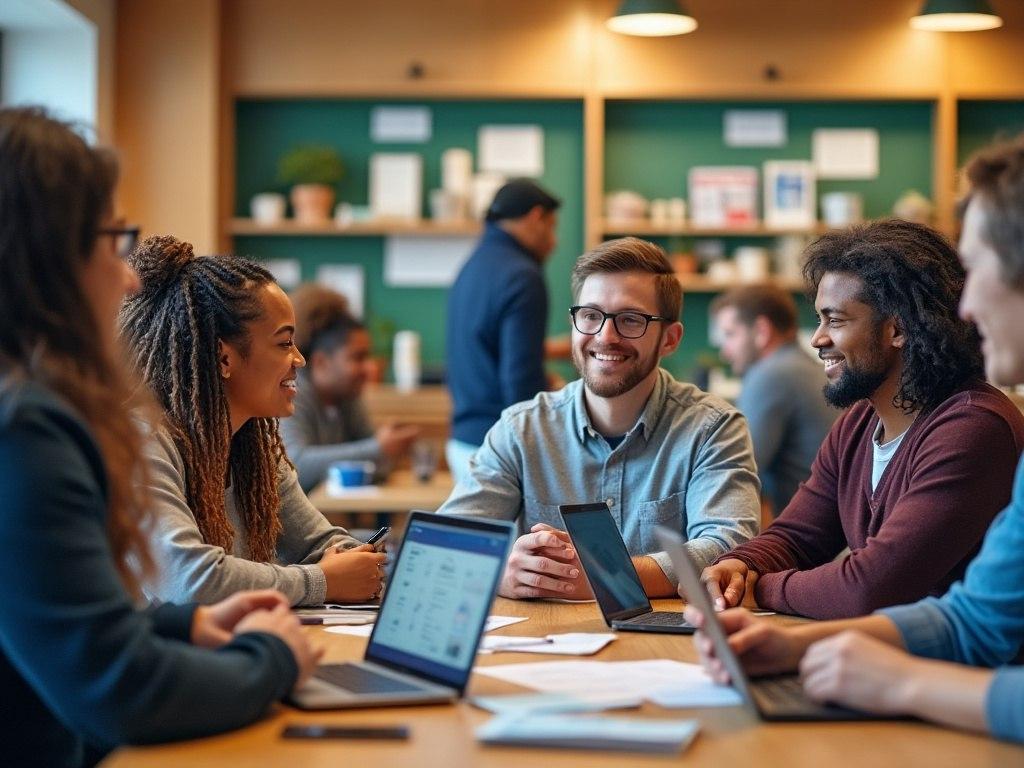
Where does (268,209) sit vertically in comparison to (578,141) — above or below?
below

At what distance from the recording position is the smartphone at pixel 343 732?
1338 millimetres

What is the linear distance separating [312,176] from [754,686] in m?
4.86

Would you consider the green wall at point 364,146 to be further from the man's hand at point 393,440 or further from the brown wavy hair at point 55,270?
the brown wavy hair at point 55,270

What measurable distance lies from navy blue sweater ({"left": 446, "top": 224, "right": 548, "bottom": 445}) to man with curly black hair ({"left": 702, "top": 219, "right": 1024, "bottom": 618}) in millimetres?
1914

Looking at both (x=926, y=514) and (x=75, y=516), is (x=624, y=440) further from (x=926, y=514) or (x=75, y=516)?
(x=75, y=516)

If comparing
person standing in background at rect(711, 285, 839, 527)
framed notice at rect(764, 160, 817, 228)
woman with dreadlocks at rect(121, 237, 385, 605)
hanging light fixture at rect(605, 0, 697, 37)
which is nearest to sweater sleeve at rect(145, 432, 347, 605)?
woman with dreadlocks at rect(121, 237, 385, 605)

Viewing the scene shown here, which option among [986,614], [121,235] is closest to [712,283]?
[986,614]

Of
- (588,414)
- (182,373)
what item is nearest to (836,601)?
(588,414)

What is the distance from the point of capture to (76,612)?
4.03 feet

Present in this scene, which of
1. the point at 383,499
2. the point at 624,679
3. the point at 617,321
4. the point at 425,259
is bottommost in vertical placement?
the point at 383,499

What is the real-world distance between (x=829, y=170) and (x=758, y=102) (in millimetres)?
470

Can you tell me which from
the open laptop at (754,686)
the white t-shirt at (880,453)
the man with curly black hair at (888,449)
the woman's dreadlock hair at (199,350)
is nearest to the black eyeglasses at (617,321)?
the man with curly black hair at (888,449)

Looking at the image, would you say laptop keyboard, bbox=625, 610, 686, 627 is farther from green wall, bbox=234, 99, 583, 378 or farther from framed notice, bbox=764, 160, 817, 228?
framed notice, bbox=764, 160, 817, 228

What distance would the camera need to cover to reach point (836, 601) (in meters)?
2.01
